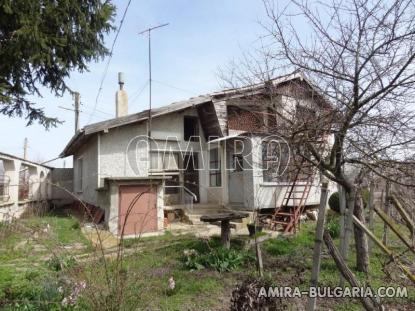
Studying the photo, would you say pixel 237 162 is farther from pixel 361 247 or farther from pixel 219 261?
pixel 361 247

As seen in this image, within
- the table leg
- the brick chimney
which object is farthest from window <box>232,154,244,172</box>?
the brick chimney

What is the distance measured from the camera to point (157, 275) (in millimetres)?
5621

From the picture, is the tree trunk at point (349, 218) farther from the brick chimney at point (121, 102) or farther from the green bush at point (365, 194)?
the brick chimney at point (121, 102)

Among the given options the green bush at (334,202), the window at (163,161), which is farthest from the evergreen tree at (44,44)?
the green bush at (334,202)

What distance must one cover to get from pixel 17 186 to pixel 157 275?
9.78m

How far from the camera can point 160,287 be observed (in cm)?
497

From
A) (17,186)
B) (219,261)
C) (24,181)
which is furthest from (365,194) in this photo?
(24,181)

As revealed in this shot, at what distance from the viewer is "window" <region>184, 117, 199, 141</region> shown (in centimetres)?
1466

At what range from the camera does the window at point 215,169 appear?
565 inches

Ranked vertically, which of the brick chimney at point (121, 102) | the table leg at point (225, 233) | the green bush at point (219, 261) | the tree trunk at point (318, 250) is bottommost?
the green bush at point (219, 261)

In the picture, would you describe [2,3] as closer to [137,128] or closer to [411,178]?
[137,128]

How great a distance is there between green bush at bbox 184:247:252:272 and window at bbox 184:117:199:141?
8.53 metres

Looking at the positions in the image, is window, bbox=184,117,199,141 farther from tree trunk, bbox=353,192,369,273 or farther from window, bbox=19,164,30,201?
tree trunk, bbox=353,192,369,273

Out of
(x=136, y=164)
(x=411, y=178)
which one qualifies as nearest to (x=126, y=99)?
(x=136, y=164)
